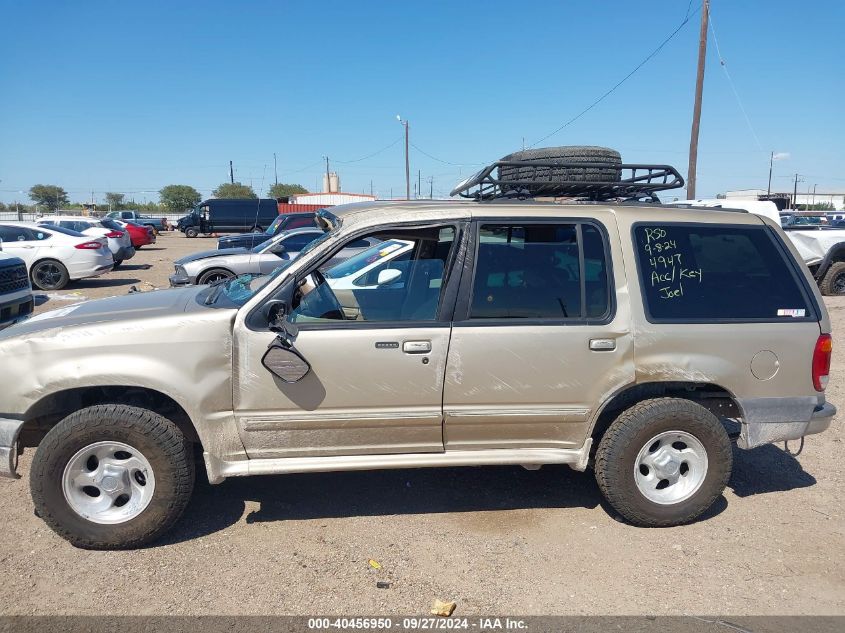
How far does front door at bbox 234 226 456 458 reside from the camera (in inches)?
142

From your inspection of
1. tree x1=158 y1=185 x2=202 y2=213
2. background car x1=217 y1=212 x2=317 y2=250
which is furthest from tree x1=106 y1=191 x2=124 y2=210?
background car x1=217 y1=212 x2=317 y2=250

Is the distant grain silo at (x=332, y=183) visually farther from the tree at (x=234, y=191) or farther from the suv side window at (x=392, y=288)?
the suv side window at (x=392, y=288)

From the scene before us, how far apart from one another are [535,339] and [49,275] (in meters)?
14.2

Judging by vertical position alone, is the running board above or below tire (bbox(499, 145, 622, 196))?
below

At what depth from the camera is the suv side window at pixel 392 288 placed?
376 centimetres

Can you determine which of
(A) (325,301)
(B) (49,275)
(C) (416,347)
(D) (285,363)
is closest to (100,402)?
(D) (285,363)

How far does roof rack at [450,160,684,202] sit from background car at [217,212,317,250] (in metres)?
12.1

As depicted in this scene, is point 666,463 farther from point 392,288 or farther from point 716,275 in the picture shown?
point 392,288

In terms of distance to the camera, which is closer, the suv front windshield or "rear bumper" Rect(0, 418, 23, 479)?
"rear bumper" Rect(0, 418, 23, 479)

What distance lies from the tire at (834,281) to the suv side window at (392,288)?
508 inches

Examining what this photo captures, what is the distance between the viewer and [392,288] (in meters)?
4.18

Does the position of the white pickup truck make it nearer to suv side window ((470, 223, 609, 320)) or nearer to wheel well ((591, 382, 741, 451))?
wheel well ((591, 382, 741, 451))

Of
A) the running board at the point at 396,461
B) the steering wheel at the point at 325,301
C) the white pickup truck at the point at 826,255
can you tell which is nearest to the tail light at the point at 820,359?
the running board at the point at 396,461

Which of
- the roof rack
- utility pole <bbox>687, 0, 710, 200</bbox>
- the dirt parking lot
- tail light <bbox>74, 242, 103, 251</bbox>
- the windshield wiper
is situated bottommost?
the dirt parking lot
